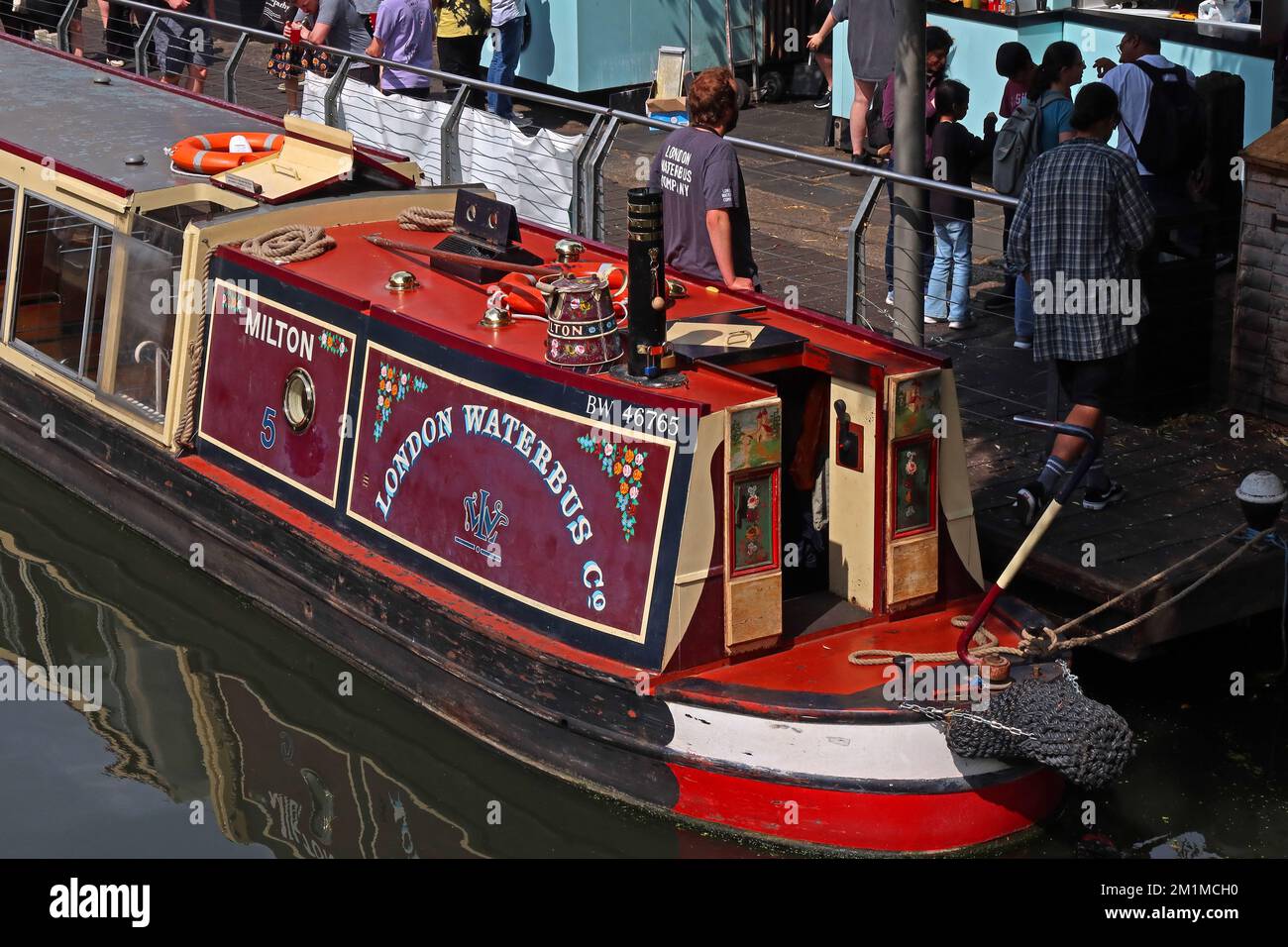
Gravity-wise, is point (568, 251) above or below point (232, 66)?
below

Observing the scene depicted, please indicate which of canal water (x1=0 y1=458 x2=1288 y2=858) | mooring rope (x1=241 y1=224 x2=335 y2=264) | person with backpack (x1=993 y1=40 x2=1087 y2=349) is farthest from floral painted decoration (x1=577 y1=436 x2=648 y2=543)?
person with backpack (x1=993 y1=40 x2=1087 y2=349)

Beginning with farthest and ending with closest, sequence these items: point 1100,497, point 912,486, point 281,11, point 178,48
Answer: point 178,48, point 281,11, point 1100,497, point 912,486

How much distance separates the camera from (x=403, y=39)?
1405 centimetres

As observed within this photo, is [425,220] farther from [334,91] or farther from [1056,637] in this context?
[334,91]

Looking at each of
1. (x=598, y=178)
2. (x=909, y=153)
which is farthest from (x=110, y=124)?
(x=909, y=153)

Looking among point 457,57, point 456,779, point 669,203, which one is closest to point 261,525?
point 456,779

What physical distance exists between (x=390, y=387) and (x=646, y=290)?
59.0 inches

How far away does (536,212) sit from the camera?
1181 centimetres

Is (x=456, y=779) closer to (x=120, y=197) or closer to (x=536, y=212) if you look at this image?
(x=120, y=197)

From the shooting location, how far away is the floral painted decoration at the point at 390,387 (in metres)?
7.62

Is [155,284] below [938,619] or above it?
above

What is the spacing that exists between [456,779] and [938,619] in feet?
7.08

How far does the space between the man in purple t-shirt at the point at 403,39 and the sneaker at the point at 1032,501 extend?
7.43 metres

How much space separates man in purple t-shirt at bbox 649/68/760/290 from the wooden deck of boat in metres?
1.56
